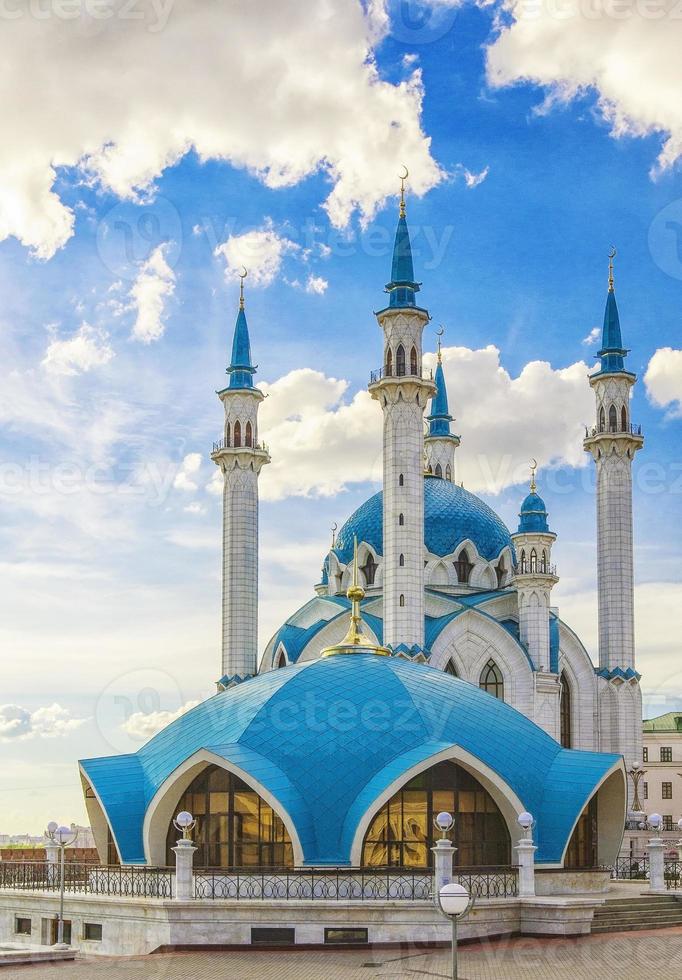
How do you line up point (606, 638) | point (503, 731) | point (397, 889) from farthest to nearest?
A: point (606, 638), point (503, 731), point (397, 889)

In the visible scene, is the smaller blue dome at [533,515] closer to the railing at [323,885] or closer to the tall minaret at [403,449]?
the tall minaret at [403,449]

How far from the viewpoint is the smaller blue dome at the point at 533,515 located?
173 feet

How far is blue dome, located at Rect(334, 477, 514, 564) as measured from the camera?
56.5m

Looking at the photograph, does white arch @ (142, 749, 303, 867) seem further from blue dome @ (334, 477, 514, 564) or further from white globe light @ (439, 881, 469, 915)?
blue dome @ (334, 477, 514, 564)

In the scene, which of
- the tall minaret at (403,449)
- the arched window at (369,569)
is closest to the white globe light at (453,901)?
the tall minaret at (403,449)

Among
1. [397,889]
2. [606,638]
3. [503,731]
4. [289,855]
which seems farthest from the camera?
[606,638]

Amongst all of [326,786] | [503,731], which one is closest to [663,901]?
[503,731]

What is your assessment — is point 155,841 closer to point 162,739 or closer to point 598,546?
point 162,739

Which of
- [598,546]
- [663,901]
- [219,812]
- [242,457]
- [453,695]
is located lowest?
[663,901]

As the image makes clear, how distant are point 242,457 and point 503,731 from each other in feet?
89.5

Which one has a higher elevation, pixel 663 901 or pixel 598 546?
pixel 598 546

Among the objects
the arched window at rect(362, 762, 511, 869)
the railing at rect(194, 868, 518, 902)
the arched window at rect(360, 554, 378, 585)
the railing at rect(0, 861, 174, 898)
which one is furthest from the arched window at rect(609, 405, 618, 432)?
the railing at rect(194, 868, 518, 902)

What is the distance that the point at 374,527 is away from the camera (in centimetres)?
5688

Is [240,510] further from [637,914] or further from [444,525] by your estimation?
[637,914]
